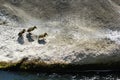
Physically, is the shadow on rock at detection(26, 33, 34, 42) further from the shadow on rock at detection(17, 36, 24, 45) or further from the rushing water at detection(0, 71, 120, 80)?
the rushing water at detection(0, 71, 120, 80)

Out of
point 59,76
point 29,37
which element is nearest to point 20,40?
point 29,37

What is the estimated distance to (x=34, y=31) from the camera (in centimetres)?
4972

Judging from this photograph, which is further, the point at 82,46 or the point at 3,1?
the point at 3,1

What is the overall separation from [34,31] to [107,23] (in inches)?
386

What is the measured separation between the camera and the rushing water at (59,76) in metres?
41.7

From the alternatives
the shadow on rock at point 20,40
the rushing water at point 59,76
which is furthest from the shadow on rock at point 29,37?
the rushing water at point 59,76

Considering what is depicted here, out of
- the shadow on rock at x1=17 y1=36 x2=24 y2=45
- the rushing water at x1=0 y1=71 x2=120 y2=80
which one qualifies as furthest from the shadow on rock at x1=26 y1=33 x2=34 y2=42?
the rushing water at x1=0 y1=71 x2=120 y2=80

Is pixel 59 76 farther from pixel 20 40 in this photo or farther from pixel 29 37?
pixel 20 40

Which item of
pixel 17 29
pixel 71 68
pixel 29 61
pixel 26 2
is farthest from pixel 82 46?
pixel 26 2

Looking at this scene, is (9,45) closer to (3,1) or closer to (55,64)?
(55,64)

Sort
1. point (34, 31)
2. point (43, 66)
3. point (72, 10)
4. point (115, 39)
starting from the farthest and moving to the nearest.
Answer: point (72, 10), point (34, 31), point (115, 39), point (43, 66)

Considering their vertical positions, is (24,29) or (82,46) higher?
(24,29)

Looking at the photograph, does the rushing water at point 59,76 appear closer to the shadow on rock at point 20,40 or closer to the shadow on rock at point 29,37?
the shadow on rock at point 20,40

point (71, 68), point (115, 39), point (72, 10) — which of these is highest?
point (72, 10)
